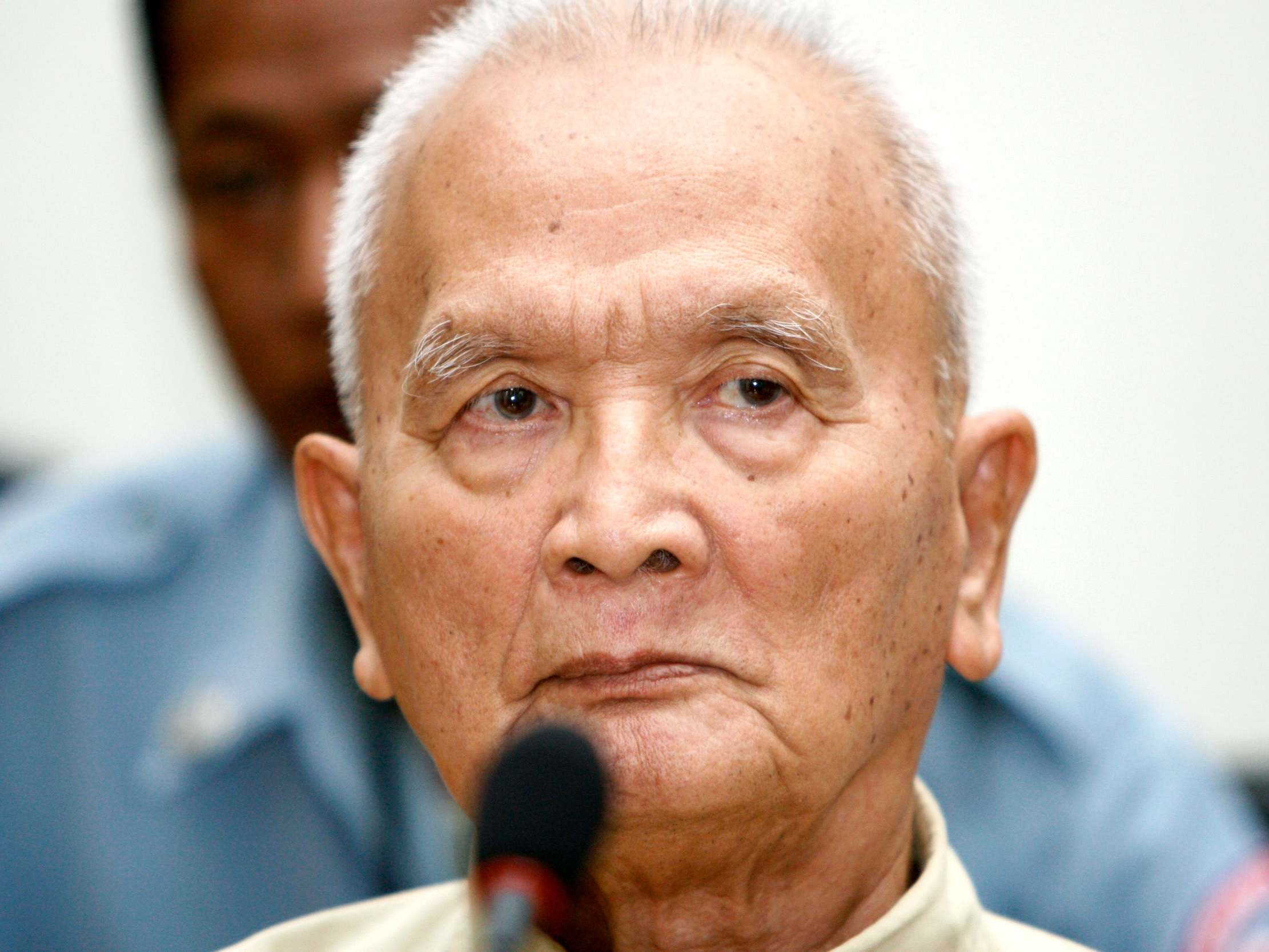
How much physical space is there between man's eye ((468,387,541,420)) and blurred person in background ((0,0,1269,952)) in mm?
1538

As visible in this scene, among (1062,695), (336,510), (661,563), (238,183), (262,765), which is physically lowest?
(262,765)

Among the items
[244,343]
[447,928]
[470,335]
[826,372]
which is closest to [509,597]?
[470,335]

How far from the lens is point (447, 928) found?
2125 millimetres

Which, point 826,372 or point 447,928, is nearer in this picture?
point 826,372

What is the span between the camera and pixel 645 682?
1627mm

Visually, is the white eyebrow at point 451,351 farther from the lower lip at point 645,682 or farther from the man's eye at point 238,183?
the man's eye at point 238,183

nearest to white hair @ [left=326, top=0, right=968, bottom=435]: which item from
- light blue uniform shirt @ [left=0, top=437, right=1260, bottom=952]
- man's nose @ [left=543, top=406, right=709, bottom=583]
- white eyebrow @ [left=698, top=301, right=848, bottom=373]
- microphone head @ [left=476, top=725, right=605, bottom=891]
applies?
white eyebrow @ [left=698, top=301, right=848, bottom=373]

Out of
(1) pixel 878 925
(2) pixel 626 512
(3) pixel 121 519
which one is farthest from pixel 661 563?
(3) pixel 121 519

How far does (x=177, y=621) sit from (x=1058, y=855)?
2.00 meters

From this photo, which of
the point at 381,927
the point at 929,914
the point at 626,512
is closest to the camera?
the point at 626,512

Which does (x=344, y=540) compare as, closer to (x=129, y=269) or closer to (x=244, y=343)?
(x=244, y=343)

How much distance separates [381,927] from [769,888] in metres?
0.59

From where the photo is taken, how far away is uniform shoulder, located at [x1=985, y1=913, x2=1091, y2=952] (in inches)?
77.7

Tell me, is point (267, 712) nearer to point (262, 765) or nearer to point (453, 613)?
point (262, 765)
